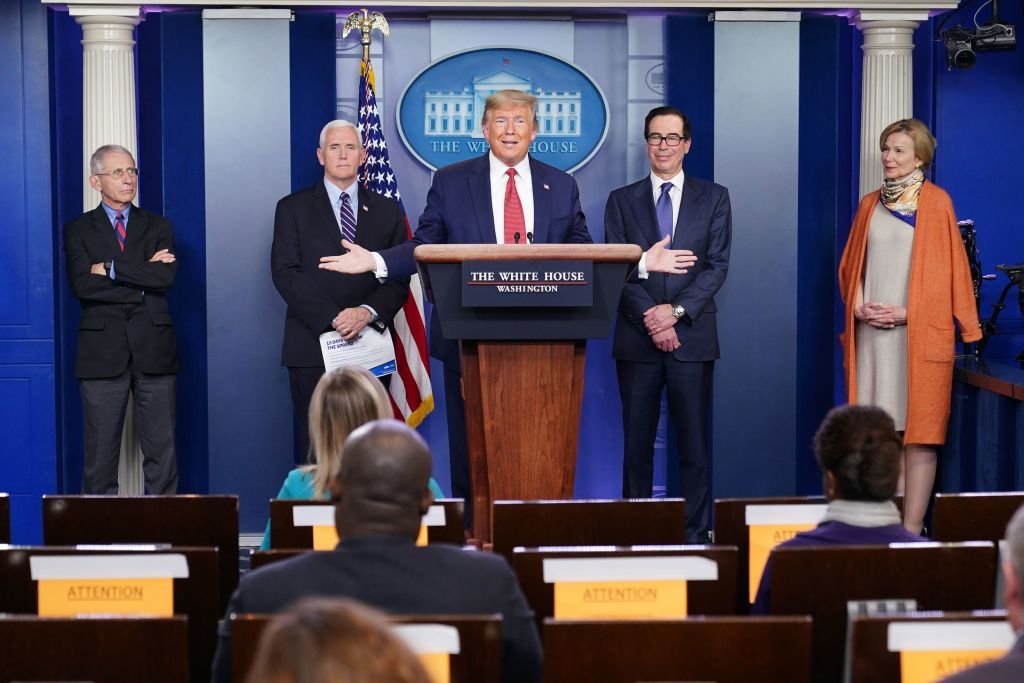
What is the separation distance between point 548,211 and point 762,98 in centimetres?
163

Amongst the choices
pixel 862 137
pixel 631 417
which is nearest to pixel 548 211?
pixel 631 417

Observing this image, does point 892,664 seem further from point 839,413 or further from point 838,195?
point 838,195

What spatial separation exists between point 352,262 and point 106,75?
1941 mm

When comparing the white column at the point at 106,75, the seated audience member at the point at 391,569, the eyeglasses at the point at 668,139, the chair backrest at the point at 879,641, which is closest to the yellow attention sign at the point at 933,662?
the chair backrest at the point at 879,641

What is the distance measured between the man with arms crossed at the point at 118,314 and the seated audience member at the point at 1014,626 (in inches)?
190

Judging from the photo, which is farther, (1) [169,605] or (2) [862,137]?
(2) [862,137]

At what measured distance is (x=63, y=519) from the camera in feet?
11.1

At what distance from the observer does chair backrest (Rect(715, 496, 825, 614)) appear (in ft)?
10.8

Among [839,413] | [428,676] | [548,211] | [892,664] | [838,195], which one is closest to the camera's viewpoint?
[428,676]

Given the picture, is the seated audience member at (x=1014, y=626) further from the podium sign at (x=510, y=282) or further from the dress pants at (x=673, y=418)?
the dress pants at (x=673, y=418)

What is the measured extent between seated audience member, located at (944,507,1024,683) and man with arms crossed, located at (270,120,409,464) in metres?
4.34

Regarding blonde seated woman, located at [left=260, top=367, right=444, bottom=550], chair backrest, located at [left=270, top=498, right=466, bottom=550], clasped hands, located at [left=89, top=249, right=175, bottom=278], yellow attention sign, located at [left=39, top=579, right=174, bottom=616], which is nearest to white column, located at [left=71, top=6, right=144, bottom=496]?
clasped hands, located at [left=89, top=249, right=175, bottom=278]

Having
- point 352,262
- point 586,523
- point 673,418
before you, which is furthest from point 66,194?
point 586,523

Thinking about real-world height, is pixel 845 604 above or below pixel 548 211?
below
